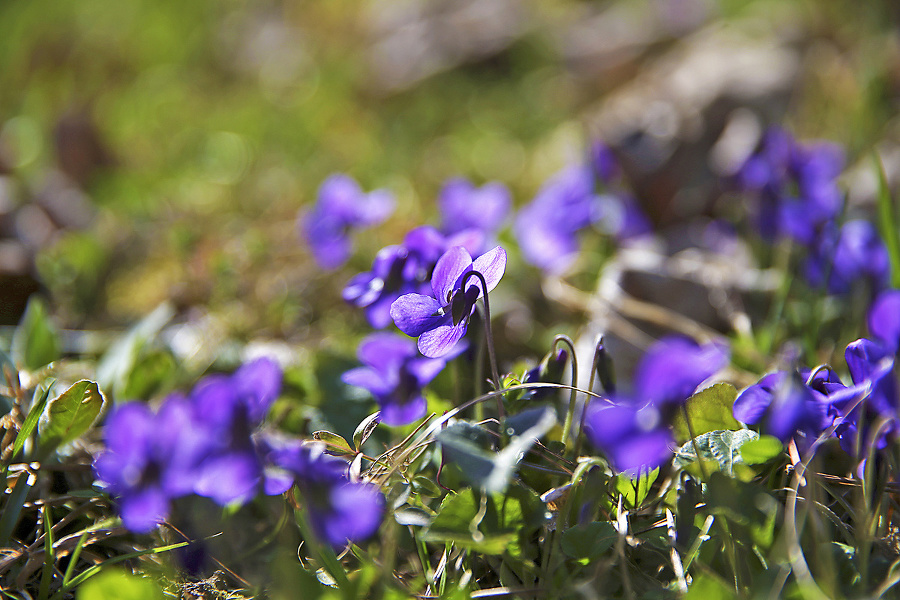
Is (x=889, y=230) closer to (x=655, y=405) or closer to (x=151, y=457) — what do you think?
(x=655, y=405)

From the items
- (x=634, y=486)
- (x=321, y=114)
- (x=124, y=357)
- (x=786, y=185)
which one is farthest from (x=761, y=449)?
(x=321, y=114)

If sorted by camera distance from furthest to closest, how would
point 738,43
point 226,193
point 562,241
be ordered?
point 738,43 < point 226,193 < point 562,241

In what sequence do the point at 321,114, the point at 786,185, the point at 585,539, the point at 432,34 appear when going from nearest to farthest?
1. the point at 585,539
2. the point at 786,185
3. the point at 321,114
4. the point at 432,34

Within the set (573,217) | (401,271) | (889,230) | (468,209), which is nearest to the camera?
(401,271)

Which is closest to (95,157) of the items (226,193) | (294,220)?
(226,193)

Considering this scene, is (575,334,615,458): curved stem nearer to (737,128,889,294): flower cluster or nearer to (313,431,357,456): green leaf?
(313,431,357,456): green leaf

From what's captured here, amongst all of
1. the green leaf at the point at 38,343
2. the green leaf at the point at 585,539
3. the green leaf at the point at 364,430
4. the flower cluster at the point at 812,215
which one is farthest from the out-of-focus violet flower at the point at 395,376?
the flower cluster at the point at 812,215

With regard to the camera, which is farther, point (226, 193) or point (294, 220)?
point (226, 193)

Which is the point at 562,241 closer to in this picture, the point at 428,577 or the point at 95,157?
the point at 428,577
